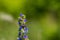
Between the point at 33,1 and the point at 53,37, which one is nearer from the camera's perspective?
the point at 53,37

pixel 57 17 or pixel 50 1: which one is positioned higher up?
pixel 50 1

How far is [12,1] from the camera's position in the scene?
6.77 metres

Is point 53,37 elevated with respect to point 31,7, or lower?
lower

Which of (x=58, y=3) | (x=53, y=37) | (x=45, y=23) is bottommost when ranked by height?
(x=53, y=37)

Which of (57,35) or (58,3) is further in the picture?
(58,3)

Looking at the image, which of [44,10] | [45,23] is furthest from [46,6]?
[45,23]

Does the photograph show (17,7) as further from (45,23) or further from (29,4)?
(45,23)

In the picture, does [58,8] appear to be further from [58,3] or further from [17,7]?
[17,7]

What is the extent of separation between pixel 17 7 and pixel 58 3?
919mm

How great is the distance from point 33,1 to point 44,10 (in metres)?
0.34

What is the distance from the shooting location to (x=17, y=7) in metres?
→ 6.54

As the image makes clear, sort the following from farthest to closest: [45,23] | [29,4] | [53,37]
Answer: [29,4], [45,23], [53,37]

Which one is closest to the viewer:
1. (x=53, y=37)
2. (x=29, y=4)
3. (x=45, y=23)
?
(x=53, y=37)

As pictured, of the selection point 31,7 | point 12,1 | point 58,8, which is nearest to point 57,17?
point 58,8
